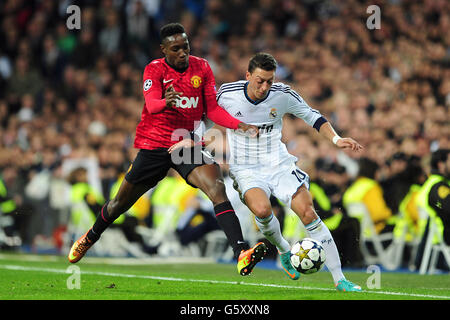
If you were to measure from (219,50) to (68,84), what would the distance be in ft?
12.7

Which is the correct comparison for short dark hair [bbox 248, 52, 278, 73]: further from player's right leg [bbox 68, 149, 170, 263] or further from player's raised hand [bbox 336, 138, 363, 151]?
player's right leg [bbox 68, 149, 170, 263]

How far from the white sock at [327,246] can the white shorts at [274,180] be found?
359 millimetres

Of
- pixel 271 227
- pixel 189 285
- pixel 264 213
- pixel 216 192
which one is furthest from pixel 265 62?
pixel 189 285

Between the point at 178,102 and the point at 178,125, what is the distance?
24 cm

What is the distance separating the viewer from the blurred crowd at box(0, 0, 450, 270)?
14.5 meters

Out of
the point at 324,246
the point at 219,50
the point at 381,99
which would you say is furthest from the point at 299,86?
the point at 324,246

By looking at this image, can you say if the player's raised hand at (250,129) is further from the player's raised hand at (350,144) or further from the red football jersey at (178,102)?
the player's raised hand at (350,144)

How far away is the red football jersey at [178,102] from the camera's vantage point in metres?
8.00

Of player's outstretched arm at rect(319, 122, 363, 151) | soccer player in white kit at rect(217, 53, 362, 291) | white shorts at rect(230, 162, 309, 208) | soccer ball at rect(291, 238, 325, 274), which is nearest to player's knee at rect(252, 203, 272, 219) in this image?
soccer player in white kit at rect(217, 53, 362, 291)

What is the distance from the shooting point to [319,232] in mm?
7926

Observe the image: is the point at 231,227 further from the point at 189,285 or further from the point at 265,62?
the point at 265,62

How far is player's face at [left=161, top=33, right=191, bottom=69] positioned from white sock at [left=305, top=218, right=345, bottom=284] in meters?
2.03

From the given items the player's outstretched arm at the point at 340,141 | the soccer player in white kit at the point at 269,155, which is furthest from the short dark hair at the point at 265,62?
the player's outstretched arm at the point at 340,141

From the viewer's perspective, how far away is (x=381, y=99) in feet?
51.0
